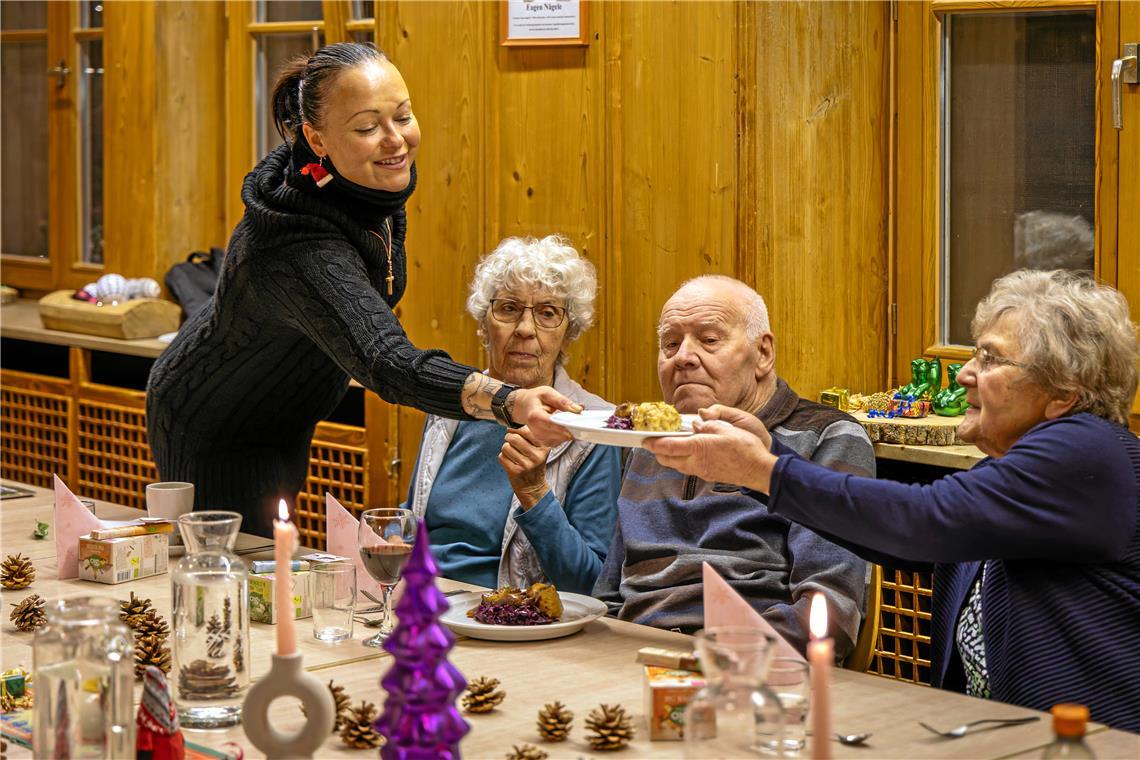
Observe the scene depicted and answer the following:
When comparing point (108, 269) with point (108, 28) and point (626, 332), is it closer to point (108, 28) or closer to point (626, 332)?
point (108, 28)

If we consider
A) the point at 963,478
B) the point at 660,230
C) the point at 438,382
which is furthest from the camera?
the point at 660,230

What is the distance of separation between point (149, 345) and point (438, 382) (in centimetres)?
277

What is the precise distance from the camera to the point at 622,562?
2.83 meters

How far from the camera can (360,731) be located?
1.78 metres

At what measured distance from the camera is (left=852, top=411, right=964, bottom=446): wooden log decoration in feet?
10.5

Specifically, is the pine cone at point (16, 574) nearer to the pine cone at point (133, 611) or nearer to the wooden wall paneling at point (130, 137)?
the pine cone at point (133, 611)

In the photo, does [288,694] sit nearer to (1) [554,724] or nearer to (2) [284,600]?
(2) [284,600]

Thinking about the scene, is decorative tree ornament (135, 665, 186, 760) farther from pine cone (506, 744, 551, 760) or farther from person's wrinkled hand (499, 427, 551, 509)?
person's wrinkled hand (499, 427, 551, 509)

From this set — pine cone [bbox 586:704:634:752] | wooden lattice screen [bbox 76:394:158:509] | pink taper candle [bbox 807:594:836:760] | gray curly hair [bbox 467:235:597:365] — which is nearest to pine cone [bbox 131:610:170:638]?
pine cone [bbox 586:704:634:752]

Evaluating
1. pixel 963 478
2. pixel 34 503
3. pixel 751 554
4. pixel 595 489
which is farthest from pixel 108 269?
pixel 963 478

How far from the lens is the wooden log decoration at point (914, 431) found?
10.5 feet

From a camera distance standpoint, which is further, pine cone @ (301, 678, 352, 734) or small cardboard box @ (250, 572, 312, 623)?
small cardboard box @ (250, 572, 312, 623)

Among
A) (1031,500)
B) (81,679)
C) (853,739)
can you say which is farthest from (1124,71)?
(81,679)

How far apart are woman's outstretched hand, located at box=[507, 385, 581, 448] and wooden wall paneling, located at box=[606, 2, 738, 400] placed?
109 centimetres
